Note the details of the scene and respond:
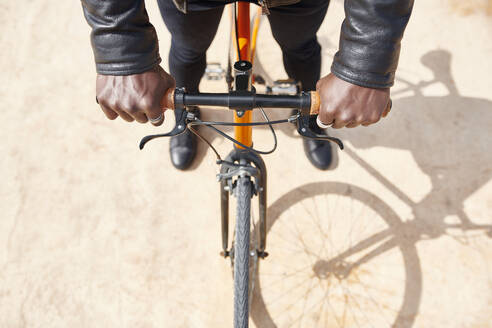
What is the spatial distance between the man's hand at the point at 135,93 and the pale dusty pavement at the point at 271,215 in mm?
1256

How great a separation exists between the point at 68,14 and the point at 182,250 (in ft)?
8.03

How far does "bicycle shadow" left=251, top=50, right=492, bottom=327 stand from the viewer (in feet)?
6.55

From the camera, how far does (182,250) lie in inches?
80.0

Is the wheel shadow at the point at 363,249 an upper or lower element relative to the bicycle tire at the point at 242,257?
lower

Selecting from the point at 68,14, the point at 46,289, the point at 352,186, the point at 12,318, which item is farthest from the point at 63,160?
the point at 352,186

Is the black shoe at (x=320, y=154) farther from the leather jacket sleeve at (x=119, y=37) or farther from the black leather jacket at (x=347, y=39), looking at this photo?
the leather jacket sleeve at (x=119, y=37)

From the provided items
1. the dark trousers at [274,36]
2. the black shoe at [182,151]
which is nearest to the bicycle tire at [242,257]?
the dark trousers at [274,36]

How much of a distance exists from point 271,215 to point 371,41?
139cm

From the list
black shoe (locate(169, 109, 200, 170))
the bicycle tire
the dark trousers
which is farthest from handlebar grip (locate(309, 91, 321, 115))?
black shoe (locate(169, 109, 200, 170))

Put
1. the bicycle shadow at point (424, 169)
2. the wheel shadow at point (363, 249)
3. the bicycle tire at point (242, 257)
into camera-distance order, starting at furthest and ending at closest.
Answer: the bicycle shadow at point (424, 169), the wheel shadow at point (363, 249), the bicycle tire at point (242, 257)

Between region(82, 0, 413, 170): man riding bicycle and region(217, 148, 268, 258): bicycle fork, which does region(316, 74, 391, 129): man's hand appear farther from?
region(217, 148, 268, 258): bicycle fork

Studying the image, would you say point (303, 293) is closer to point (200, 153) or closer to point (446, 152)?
point (200, 153)

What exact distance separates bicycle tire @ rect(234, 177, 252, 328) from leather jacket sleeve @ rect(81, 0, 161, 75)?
0.62m

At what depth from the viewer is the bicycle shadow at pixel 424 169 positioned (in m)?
2.00
